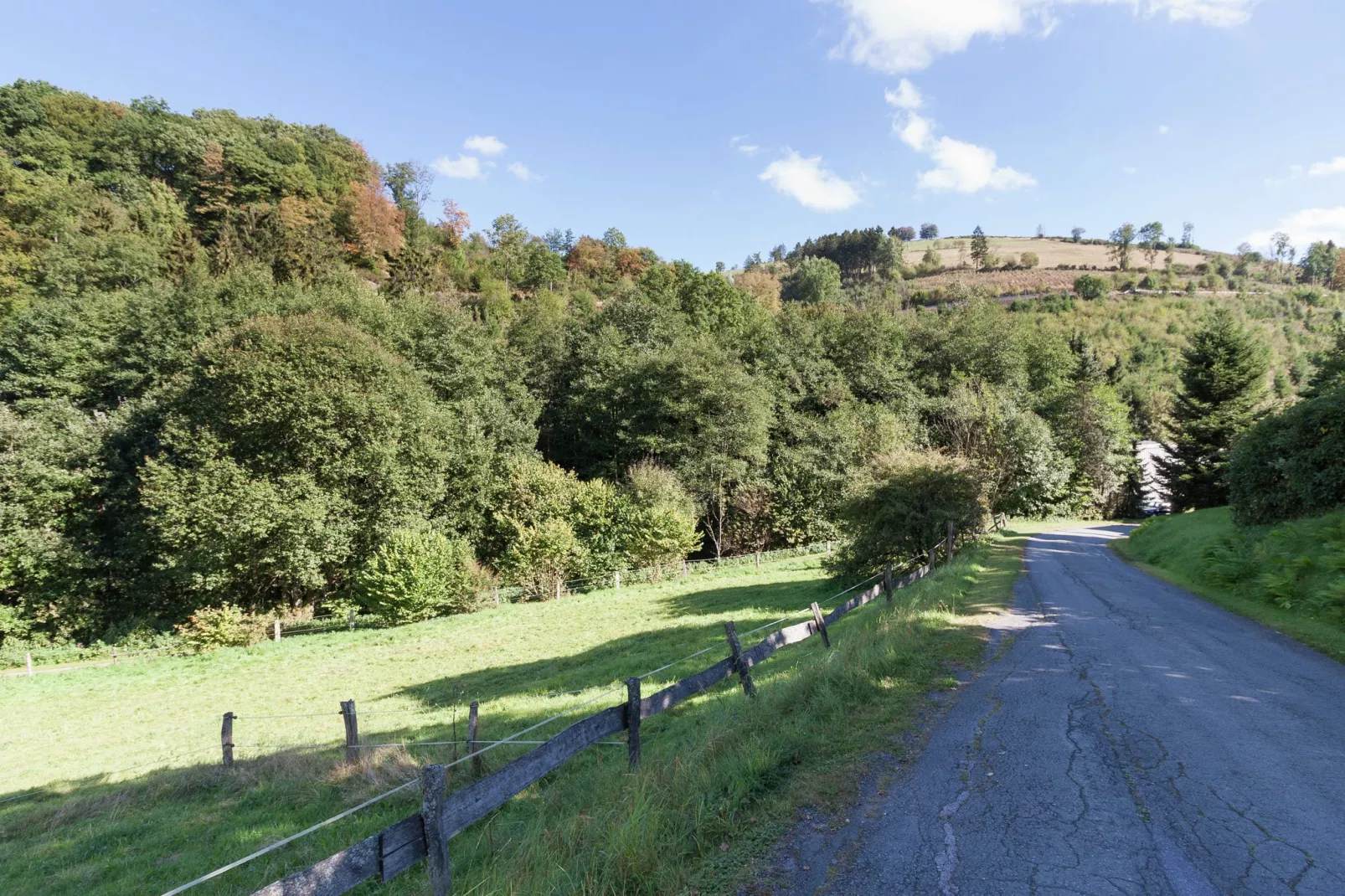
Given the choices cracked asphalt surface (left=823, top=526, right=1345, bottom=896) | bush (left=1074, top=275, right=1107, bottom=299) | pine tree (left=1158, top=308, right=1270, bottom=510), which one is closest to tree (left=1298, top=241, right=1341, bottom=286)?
bush (left=1074, top=275, right=1107, bottom=299)

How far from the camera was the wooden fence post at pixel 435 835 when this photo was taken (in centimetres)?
351

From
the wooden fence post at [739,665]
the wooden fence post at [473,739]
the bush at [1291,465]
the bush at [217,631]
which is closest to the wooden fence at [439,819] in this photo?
the wooden fence post at [739,665]

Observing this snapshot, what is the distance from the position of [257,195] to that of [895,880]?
6035 cm

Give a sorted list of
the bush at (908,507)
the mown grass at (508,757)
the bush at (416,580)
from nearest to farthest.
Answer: the mown grass at (508,757)
the bush at (908,507)
the bush at (416,580)

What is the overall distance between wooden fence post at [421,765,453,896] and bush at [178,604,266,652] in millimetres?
24252

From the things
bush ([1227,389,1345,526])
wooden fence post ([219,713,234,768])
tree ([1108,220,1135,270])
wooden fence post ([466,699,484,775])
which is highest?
tree ([1108,220,1135,270])

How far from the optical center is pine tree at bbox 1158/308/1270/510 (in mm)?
32531

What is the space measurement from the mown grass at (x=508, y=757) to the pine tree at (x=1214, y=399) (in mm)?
25651

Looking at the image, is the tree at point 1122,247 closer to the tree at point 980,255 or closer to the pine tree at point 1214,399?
the tree at point 980,255

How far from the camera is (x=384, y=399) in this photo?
2886 centimetres

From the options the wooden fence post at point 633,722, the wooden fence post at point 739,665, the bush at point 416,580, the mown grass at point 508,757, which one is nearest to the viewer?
the mown grass at point 508,757

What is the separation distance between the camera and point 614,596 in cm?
2577

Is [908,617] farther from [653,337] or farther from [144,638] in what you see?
[653,337]

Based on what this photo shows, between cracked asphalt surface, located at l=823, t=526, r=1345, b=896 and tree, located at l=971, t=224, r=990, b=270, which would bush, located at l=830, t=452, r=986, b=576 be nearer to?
cracked asphalt surface, located at l=823, t=526, r=1345, b=896
